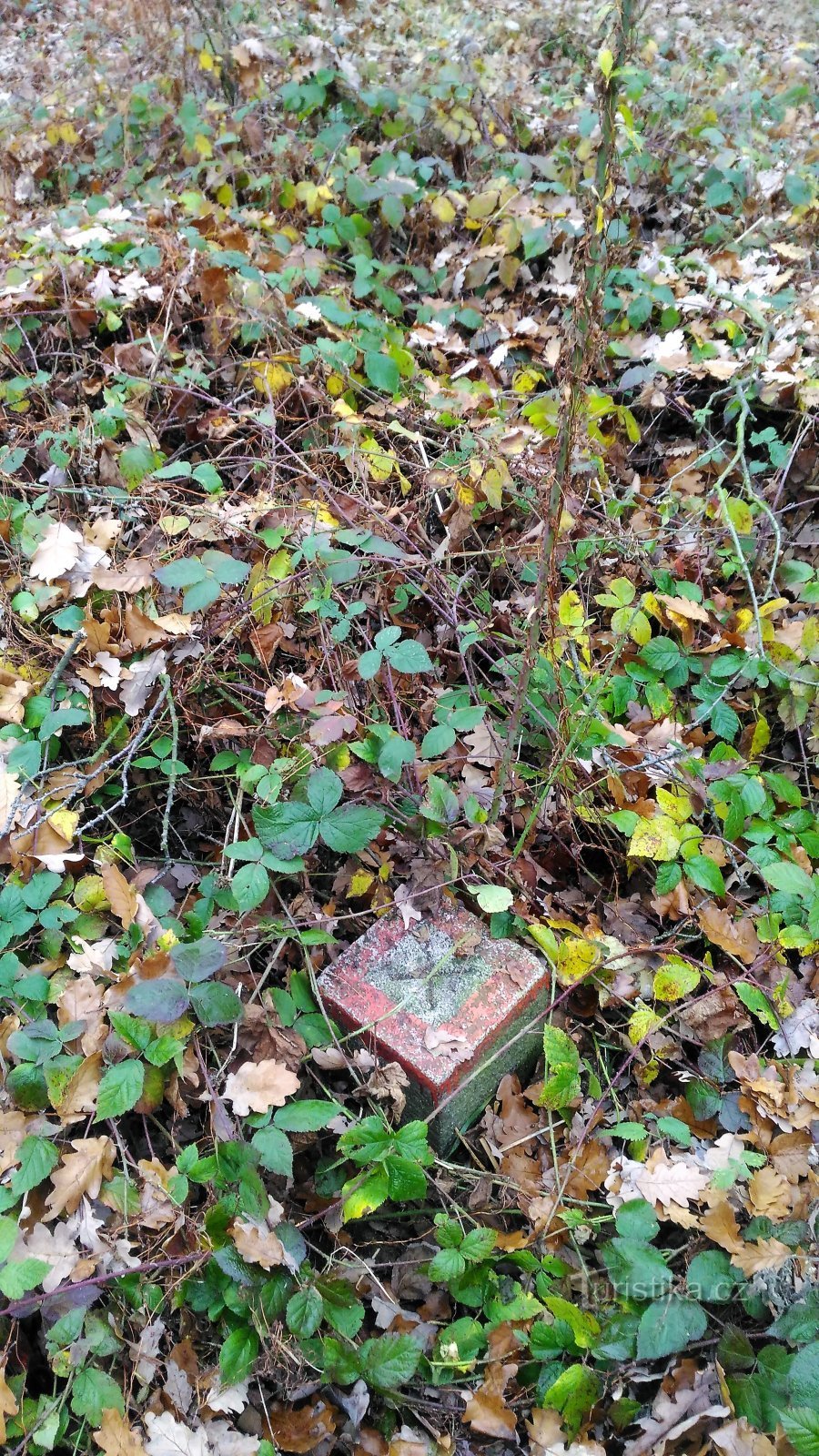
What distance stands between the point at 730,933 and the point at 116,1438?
5.32 feet

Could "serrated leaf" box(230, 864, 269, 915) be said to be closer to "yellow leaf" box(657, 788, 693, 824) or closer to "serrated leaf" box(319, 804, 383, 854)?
"serrated leaf" box(319, 804, 383, 854)

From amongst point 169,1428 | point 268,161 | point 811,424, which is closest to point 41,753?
point 169,1428

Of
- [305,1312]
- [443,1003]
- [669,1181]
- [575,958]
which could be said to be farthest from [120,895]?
[669,1181]

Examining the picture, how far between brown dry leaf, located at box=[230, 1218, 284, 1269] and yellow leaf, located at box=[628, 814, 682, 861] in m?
1.18

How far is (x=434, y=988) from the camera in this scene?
1.94 m

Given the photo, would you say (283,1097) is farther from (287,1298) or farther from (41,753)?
(41,753)

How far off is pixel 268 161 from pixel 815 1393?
4911 mm

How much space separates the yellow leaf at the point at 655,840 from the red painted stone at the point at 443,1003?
401mm

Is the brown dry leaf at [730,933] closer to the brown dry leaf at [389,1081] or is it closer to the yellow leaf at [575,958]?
the yellow leaf at [575,958]

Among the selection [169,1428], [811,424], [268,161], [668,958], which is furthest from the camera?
[268,161]

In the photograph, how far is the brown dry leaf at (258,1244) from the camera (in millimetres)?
1646

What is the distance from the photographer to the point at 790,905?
2.11m

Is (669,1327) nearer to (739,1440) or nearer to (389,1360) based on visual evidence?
(739,1440)

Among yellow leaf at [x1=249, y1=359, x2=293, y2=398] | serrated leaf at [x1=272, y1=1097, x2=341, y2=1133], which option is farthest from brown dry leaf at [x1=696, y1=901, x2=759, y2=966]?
yellow leaf at [x1=249, y1=359, x2=293, y2=398]
